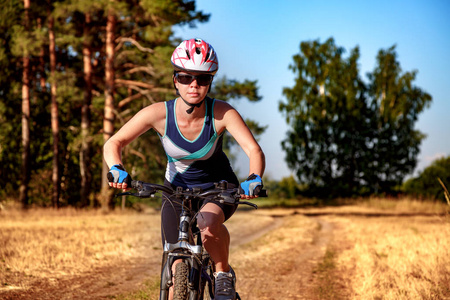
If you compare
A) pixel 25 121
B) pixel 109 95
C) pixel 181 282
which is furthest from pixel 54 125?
pixel 181 282

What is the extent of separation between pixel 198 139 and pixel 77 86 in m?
25.2

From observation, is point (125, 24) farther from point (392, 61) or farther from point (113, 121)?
point (392, 61)

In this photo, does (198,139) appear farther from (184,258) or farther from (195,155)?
(184,258)

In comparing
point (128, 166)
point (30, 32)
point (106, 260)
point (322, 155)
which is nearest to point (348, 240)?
point (106, 260)

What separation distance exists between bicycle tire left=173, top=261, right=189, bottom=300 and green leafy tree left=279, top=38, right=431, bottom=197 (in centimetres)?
3848

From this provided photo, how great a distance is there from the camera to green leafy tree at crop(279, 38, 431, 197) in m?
41.1

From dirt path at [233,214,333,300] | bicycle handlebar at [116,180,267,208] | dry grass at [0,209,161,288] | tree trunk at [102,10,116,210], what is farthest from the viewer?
tree trunk at [102,10,116,210]

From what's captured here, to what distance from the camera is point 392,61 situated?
136 ft

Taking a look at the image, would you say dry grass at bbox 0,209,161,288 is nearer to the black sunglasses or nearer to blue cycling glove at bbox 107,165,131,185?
blue cycling glove at bbox 107,165,131,185

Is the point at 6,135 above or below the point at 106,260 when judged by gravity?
above

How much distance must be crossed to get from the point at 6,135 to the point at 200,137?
82.0ft

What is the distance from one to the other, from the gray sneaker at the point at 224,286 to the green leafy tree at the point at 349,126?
124 ft

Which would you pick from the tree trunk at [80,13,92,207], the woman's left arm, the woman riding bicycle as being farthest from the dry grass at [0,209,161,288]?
the tree trunk at [80,13,92,207]

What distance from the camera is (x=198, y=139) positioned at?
13.1ft
